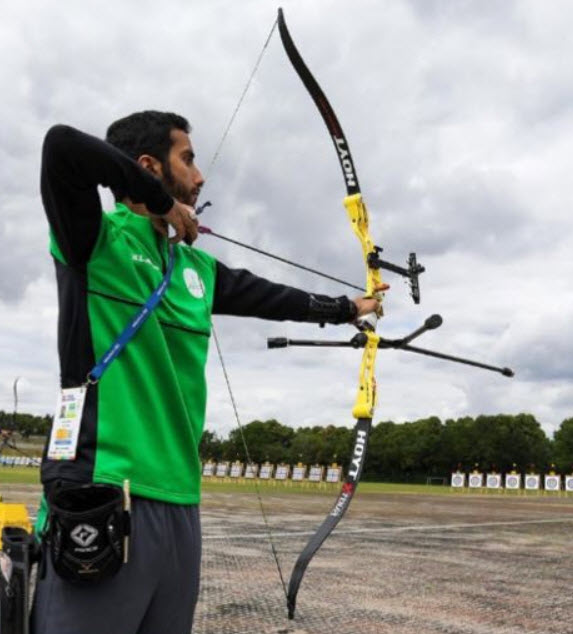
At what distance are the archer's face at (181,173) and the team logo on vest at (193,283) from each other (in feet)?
0.63

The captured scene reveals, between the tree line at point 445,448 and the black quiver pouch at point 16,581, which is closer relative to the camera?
the black quiver pouch at point 16,581

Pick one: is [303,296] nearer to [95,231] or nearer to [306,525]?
[95,231]

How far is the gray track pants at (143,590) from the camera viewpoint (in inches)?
56.7

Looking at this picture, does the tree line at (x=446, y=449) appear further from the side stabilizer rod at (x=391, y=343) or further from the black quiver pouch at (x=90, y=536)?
the black quiver pouch at (x=90, y=536)

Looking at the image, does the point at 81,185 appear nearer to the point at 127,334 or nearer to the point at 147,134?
the point at 127,334

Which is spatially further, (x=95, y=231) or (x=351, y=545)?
(x=351, y=545)

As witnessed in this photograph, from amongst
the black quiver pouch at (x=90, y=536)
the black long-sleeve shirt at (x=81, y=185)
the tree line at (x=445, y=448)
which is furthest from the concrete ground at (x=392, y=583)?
the tree line at (x=445, y=448)

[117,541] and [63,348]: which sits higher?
[63,348]

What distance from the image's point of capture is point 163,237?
1.82 m

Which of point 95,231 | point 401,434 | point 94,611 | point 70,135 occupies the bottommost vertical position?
point 94,611

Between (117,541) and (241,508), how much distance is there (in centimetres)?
1377

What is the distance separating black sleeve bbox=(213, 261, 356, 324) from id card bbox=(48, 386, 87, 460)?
1.93 feet

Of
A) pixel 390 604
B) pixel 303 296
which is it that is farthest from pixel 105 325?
pixel 390 604

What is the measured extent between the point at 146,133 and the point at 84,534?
0.97 metres
